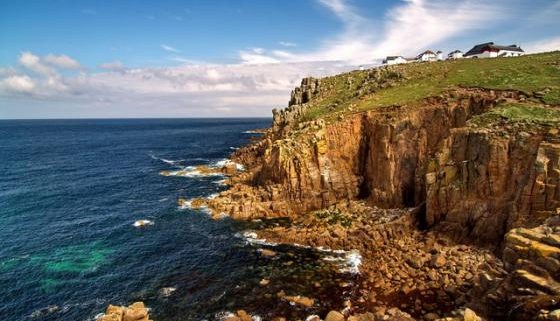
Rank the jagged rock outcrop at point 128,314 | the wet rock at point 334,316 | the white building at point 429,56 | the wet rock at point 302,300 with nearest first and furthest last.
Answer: the jagged rock outcrop at point 128,314 → the wet rock at point 334,316 → the wet rock at point 302,300 → the white building at point 429,56

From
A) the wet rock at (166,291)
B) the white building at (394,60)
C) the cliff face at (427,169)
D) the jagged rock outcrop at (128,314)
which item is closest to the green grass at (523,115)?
the cliff face at (427,169)

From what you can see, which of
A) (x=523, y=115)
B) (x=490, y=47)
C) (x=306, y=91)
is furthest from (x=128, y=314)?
(x=490, y=47)

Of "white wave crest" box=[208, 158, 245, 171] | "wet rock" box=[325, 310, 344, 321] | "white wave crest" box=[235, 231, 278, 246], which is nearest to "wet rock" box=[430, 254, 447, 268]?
"wet rock" box=[325, 310, 344, 321]

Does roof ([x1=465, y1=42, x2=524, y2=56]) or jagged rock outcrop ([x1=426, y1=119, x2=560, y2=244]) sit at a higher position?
roof ([x1=465, y1=42, x2=524, y2=56])

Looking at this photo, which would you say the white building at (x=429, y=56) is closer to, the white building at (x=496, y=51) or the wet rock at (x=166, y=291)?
the white building at (x=496, y=51)

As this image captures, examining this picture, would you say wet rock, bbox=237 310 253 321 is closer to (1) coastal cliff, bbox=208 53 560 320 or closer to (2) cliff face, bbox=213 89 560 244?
(1) coastal cliff, bbox=208 53 560 320

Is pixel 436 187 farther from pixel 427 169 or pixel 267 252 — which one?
pixel 267 252

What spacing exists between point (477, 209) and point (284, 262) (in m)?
24.2

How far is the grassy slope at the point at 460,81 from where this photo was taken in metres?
51.2

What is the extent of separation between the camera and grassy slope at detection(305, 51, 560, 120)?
5122cm

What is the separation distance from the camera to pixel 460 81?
59219 millimetres

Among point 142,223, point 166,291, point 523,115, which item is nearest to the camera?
point 166,291

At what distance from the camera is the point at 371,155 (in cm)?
5675

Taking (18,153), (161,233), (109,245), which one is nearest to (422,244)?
(161,233)
